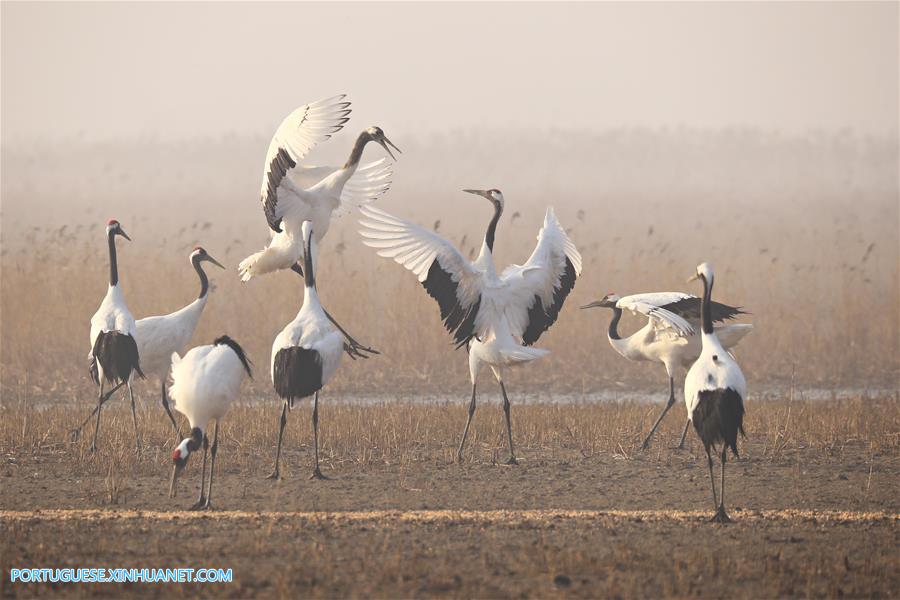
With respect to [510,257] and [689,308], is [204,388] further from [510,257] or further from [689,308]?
[510,257]

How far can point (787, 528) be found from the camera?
291 inches

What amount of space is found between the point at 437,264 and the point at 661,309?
5.65ft

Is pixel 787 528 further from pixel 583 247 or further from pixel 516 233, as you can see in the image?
pixel 516 233

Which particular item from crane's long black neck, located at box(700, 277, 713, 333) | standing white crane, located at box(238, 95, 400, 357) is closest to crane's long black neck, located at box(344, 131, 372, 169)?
standing white crane, located at box(238, 95, 400, 357)

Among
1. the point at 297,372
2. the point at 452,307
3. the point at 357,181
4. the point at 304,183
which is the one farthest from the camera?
the point at 357,181

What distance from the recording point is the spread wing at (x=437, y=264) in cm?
930

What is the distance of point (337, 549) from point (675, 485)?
2747mm

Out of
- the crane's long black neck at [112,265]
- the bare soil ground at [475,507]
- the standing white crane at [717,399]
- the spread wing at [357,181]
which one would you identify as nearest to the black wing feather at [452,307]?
the bare soil ground at [475,507]

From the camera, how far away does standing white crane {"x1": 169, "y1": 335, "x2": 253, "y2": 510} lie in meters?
8.08

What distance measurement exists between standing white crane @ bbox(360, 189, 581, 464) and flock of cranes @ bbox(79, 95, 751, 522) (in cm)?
1

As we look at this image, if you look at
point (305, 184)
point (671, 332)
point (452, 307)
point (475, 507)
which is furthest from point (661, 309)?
point (305, 184)

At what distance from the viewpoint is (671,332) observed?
10.4 meters

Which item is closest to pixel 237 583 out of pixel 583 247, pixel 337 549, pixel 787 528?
pixel 337 549

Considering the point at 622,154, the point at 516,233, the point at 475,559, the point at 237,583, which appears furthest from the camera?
the point at 622,154
